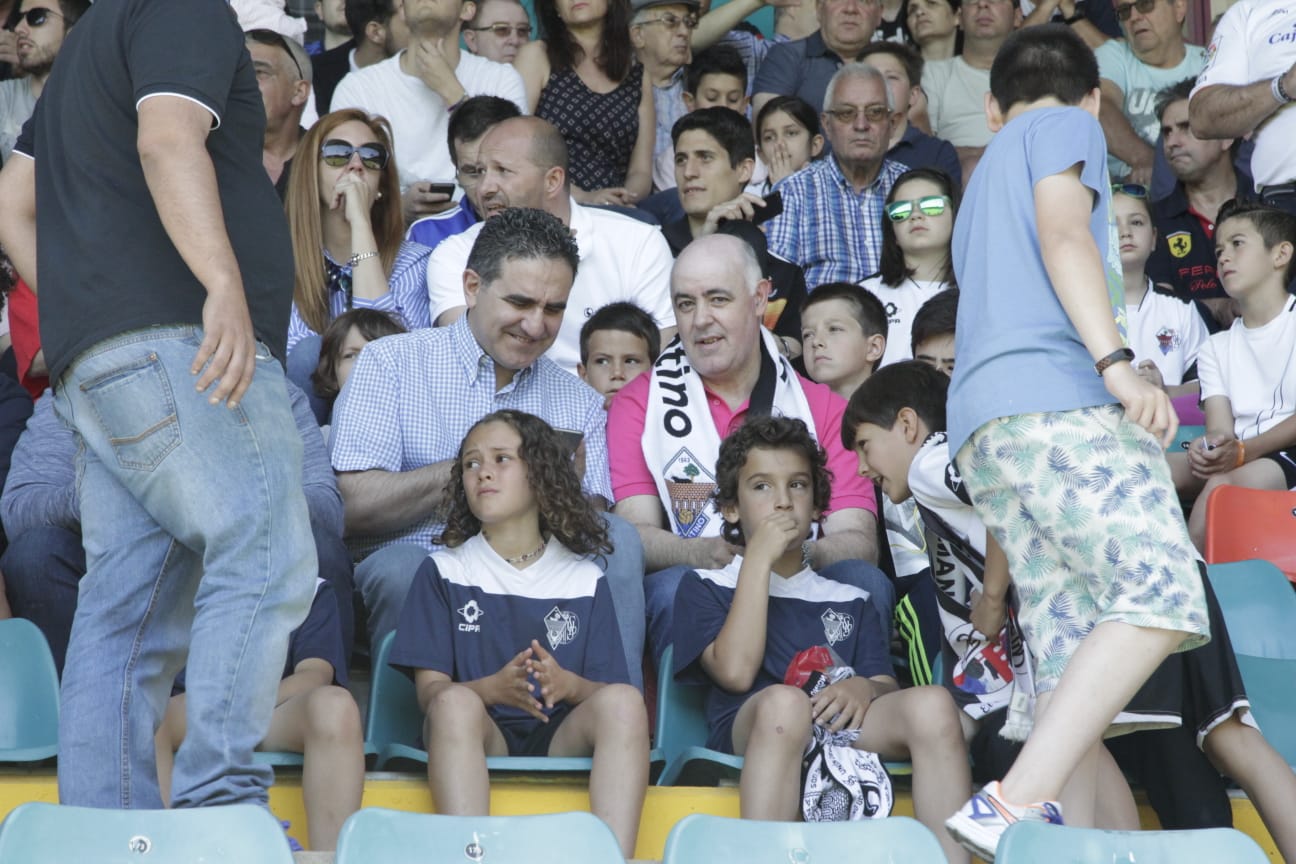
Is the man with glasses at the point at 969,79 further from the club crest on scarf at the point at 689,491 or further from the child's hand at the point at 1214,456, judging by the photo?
the club crest on scarf at the point at 689,491

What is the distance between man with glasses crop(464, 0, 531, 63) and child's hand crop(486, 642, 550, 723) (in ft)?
13.7

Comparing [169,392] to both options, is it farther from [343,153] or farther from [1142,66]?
[1142,66]

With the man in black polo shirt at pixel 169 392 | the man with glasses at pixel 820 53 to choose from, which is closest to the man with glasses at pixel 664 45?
the man with glasses at pixel 820 53

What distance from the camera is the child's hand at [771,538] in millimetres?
3326

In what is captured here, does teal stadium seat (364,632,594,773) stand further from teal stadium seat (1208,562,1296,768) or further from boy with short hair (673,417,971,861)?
teal stadium seat (1208,562,1296,768)

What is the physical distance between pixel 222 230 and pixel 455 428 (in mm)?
1770

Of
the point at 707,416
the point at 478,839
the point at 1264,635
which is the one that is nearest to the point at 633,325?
the point at 707,416

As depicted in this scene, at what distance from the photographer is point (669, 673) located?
3447 mm

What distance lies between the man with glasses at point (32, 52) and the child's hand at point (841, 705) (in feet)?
13.6

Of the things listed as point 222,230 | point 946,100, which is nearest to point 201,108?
point 222,230

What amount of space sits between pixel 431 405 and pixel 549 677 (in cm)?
105

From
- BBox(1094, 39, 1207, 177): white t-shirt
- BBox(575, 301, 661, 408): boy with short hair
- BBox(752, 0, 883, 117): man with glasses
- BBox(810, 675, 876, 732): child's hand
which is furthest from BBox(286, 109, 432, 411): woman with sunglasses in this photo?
BBox(1094, 39, 1207, 177): white t-shirt

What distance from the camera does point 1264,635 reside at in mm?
3699

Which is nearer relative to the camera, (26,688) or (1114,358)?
(1114,358)
